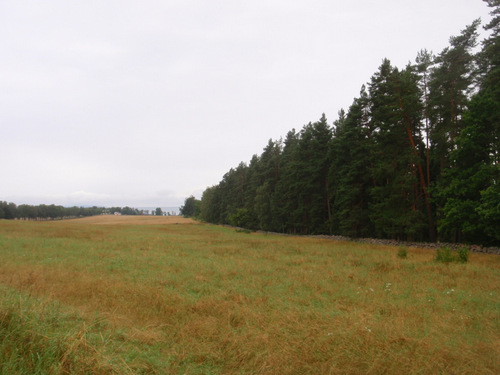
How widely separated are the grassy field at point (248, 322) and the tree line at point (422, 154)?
8.82m

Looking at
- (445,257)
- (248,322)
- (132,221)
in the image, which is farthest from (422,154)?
(132,221)

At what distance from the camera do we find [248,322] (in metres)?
6.32

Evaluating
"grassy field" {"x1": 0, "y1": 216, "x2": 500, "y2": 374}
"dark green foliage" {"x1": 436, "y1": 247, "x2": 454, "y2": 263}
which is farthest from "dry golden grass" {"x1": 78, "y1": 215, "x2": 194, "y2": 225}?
"dark green foliage" {"x1": 436, "y1": 247, "x2": 454, "y2": 263}

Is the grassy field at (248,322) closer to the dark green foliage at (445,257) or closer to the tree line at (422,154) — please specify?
the dark green foliage at (445,257)

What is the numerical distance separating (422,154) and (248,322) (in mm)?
25753

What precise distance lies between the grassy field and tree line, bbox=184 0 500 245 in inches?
347

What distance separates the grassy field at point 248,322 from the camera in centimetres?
419

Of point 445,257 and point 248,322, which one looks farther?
point 445,257

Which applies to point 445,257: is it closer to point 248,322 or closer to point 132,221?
point 248,322

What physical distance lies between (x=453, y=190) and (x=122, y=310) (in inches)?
880

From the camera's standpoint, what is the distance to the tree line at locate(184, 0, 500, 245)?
17750 millimetres

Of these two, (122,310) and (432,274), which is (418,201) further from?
(122,310)

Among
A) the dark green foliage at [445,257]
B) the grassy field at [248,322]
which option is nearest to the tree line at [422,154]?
the dark green foliage at [445,257]

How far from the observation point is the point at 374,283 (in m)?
10.5
